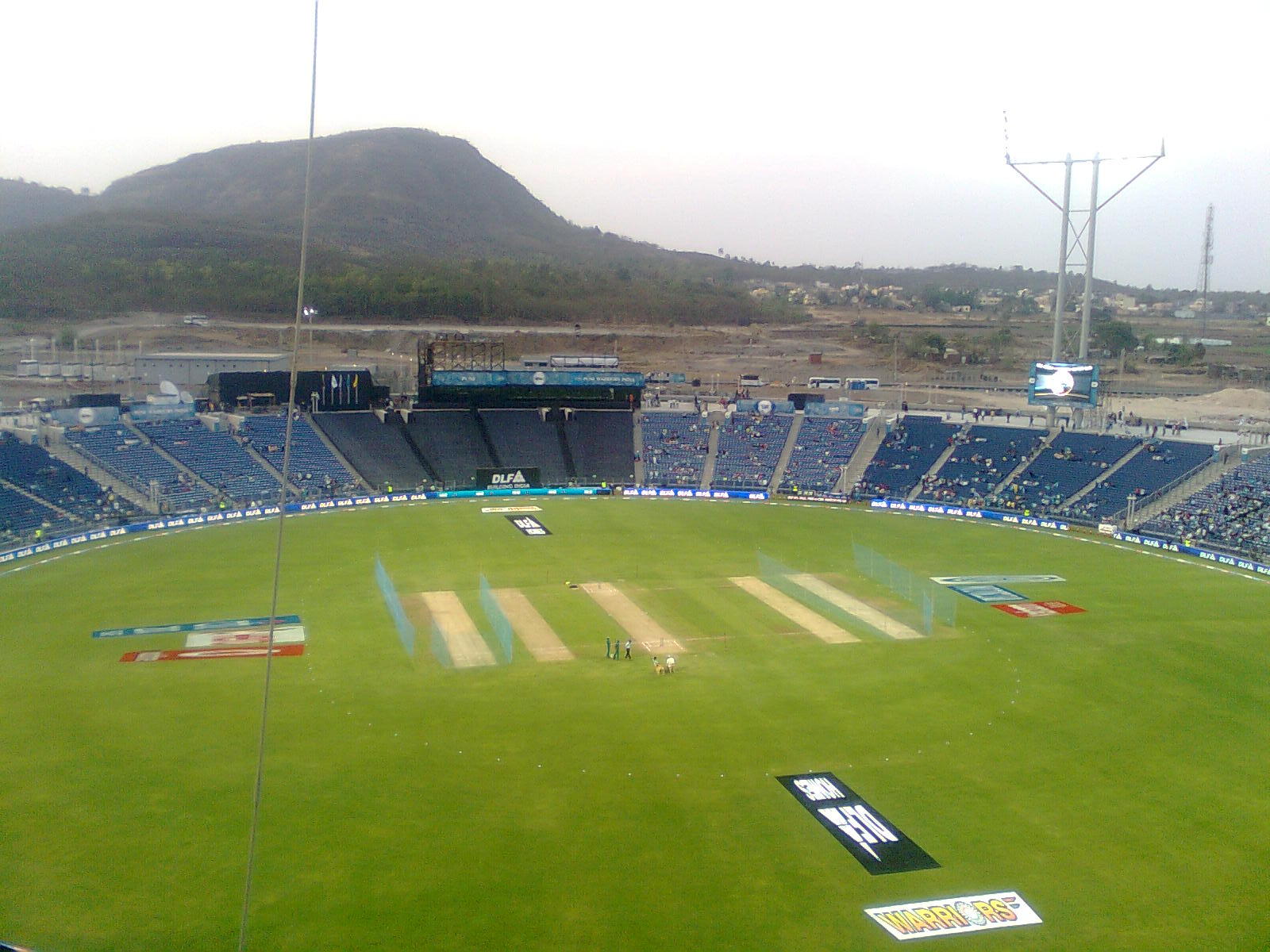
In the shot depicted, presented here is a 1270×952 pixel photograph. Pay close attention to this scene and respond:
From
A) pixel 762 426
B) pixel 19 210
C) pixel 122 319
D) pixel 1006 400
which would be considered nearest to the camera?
pixel 762 426

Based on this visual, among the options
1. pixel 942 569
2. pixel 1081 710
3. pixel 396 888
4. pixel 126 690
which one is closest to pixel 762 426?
pixel 942 569

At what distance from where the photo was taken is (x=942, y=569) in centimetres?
4494

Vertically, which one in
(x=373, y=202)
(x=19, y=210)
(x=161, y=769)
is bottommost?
(x=161, y=769)

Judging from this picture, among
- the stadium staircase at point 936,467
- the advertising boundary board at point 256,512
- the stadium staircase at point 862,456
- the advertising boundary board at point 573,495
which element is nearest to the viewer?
the advertising boundary board at point 256,512

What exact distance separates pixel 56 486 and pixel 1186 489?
61.1 meters

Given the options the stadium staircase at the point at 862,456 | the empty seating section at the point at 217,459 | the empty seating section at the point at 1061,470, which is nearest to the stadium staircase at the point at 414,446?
the empty seating section at the point at 217,459

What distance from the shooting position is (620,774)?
2331cm

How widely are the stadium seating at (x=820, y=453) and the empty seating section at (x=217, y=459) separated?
1311 inches

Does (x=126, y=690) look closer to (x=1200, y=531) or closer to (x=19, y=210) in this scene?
(x=1200, y=531)

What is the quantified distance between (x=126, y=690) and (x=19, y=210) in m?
136

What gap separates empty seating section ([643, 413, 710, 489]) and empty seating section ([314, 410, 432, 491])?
1566 centimetres

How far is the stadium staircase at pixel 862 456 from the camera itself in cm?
6649

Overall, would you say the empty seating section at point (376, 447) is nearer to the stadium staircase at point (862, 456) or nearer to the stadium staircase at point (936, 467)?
the stadium staircase at point (862, 456)

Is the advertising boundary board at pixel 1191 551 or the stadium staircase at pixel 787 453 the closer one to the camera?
the advertising boundary board at pixel 1191 551
